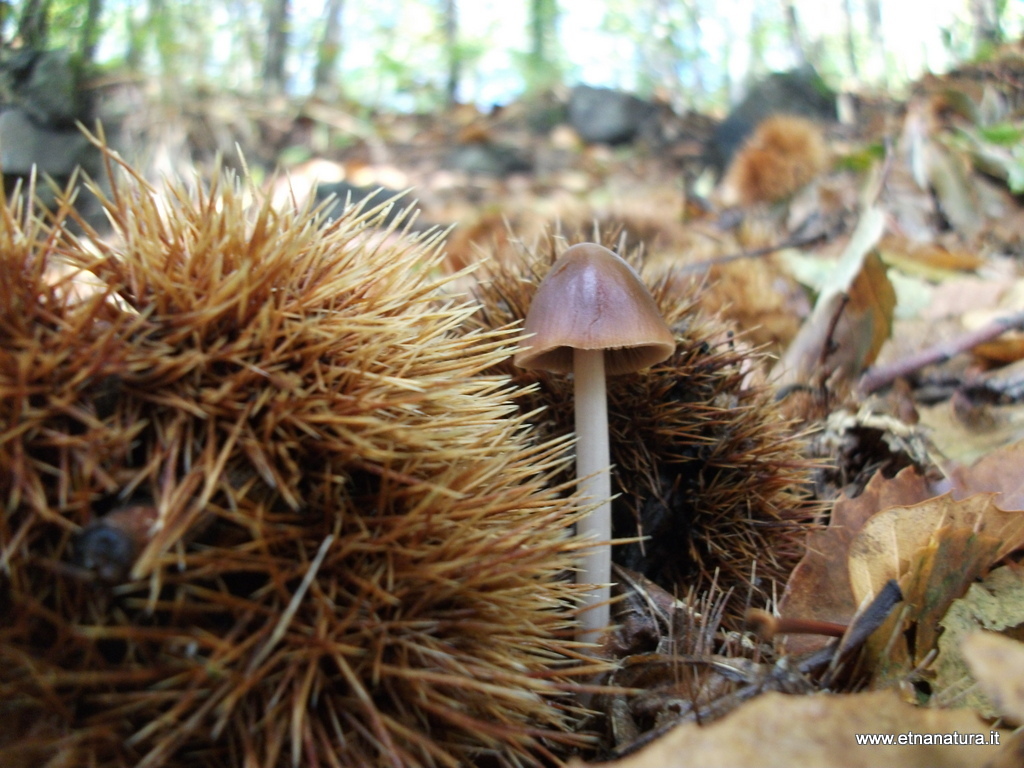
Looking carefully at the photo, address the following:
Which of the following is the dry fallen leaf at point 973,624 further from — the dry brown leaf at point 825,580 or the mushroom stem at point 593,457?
the mushroom stem at point 593,457

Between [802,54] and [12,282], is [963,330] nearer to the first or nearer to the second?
[12,282]

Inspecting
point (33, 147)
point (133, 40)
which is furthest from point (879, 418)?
point (133, 40)

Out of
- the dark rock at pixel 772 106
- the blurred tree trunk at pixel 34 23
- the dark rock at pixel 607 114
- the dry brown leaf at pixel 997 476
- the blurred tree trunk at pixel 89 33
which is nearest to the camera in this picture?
the dry brown leaf at pixel 997 476

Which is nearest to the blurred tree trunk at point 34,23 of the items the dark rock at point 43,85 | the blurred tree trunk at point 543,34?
the dark rock at point 43,85

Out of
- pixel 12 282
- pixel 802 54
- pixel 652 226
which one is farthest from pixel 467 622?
pixel 802 54

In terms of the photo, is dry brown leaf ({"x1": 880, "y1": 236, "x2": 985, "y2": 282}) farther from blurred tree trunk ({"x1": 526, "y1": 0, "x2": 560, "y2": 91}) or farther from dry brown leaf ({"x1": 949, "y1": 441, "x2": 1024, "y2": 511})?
blurred tree trunk ({"x1": 526, "y1": 0, "x2": 560, "y2": 91})

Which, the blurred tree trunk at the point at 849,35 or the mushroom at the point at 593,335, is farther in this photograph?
the blurred tree trunk at the point at 849,35
